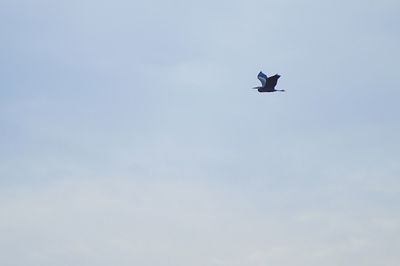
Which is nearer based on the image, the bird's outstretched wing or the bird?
the bird

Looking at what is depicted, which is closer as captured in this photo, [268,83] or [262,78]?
[268,83]

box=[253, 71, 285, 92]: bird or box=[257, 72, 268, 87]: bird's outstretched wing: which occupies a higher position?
box=[257, 72, 268, 87]: bird's outstretched wing

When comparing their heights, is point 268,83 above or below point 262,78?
below

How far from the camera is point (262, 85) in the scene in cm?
10669

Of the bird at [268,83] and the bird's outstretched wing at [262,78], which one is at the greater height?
the bird's outstretched wing at [262,78]

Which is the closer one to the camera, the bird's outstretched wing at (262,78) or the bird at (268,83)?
the bird at (268,83)
